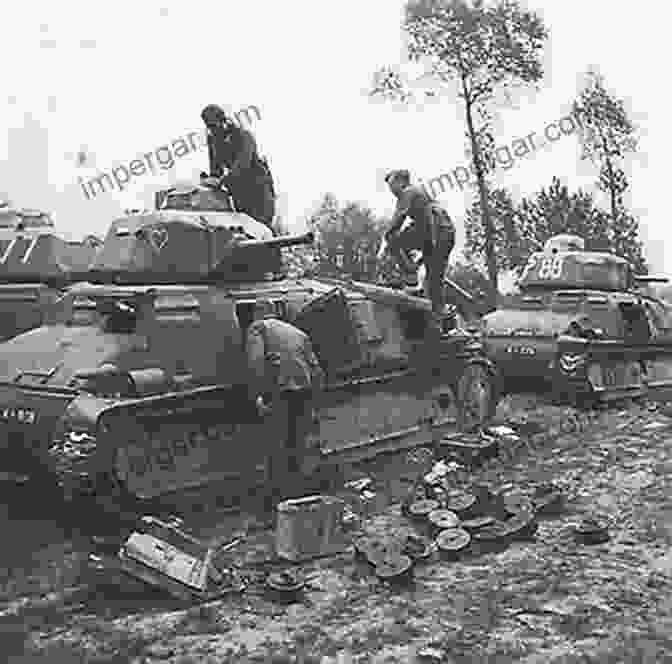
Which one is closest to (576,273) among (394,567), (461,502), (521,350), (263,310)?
(521,350)

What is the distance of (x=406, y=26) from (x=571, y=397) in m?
15.1

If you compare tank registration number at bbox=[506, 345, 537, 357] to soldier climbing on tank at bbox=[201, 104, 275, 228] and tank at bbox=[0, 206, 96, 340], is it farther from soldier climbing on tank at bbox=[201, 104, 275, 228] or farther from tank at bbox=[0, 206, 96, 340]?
tank at bbox=[0, 206, 96, 340]

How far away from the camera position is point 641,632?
584 cm

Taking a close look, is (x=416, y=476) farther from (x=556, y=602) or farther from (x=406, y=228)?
(x=556, y=602)

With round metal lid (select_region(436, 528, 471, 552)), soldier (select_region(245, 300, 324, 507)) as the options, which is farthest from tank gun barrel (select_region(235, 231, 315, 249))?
round metal lid (select_region(436, 528, 471, 552))

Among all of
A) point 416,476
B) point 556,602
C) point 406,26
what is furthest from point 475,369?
point 406,26

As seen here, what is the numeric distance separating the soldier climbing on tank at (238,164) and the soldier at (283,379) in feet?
8.92

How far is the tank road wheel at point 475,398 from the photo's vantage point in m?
12.0

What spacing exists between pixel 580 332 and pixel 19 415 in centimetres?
862

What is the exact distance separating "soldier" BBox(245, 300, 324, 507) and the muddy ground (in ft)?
2.19

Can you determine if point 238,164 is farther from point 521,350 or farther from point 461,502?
point 521,350

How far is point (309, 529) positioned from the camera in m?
→ 7.62

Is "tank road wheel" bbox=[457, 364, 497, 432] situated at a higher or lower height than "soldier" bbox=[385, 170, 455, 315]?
lower

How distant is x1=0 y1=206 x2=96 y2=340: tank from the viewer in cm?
1248
